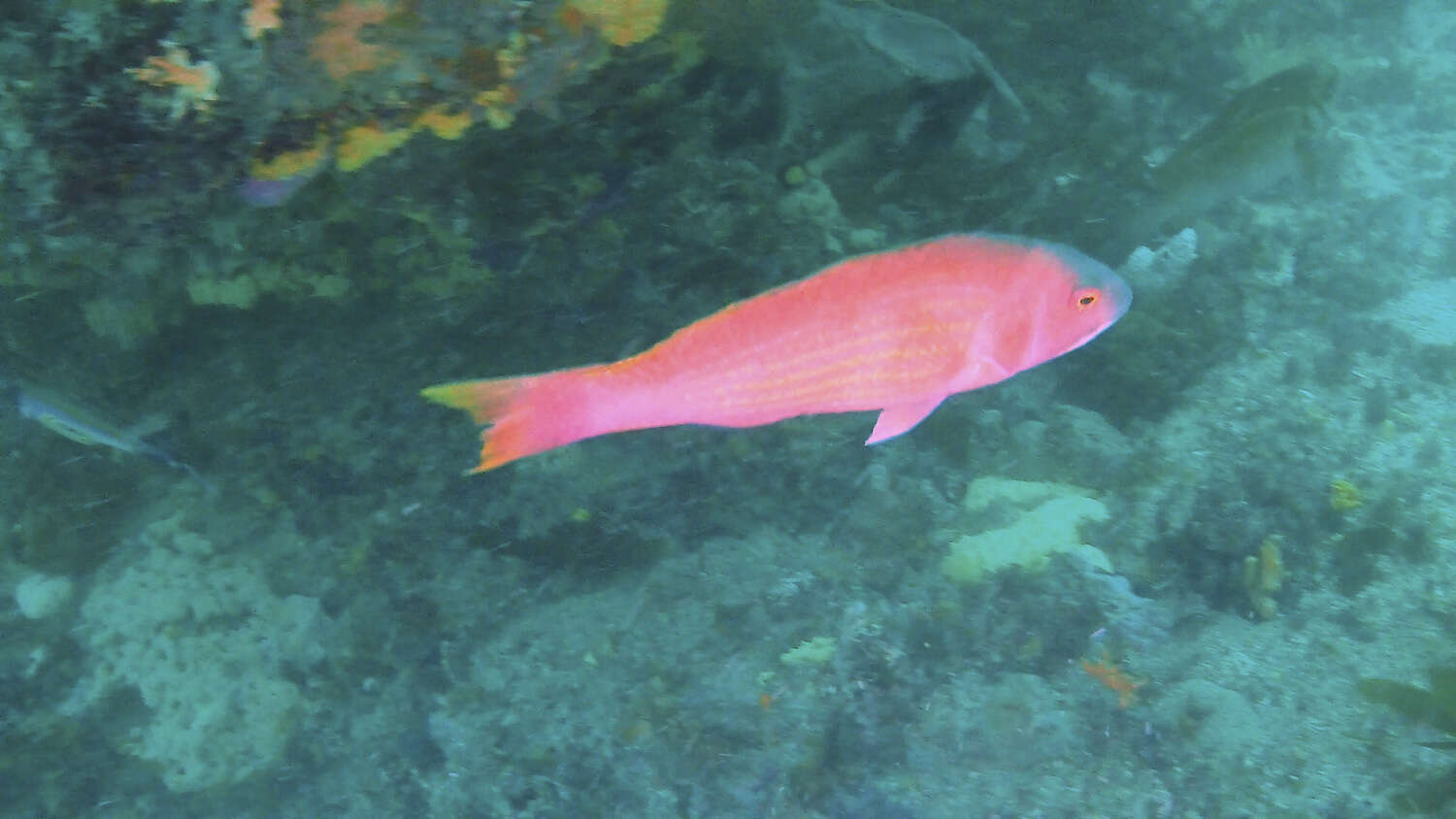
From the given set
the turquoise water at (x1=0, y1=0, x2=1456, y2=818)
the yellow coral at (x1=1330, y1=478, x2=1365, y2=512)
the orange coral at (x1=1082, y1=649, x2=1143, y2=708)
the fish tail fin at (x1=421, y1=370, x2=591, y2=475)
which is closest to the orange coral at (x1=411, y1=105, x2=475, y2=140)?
the turquoise water at (x1=0, y1=0, x2=1456, y2=818)

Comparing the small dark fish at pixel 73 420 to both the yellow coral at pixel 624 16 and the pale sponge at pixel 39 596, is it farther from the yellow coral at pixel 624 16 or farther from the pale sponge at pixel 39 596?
the yellow coral at pixel 624 16

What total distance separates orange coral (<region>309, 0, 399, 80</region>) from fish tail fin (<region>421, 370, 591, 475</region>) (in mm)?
930

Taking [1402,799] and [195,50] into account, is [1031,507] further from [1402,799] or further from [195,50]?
[195,50]

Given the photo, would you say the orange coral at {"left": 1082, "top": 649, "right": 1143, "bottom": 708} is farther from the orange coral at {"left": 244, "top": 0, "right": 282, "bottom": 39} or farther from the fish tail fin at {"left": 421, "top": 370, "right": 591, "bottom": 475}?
the orange coral at {"left": 244, "top": 0, "right": 282, "bottom": 39}

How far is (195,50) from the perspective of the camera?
196 centimetres

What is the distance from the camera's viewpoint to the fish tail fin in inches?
78.1

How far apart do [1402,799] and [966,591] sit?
4.84 feet

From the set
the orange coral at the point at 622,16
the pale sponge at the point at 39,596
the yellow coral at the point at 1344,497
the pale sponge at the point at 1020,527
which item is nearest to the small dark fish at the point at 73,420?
the pale sponge at the point at 39,596

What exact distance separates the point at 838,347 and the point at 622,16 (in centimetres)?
120

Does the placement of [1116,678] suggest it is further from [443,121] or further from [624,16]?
[443,121]

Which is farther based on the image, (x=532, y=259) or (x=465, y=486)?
(x=465, y=486)

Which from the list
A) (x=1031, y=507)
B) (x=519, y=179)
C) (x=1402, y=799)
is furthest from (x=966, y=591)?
Answer: (x=519, y=179)

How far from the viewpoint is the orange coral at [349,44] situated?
1.97 m

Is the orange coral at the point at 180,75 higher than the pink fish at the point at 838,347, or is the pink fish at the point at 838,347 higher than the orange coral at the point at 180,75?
the orange coral at the point at 180,75
